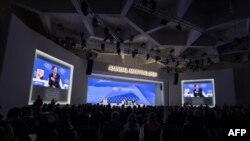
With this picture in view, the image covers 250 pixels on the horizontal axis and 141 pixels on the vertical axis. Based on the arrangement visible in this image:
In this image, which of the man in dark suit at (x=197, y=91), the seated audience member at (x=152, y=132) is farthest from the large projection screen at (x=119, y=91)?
the seated audience member at (x=152, y=132)

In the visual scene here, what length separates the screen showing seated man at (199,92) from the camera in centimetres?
1578

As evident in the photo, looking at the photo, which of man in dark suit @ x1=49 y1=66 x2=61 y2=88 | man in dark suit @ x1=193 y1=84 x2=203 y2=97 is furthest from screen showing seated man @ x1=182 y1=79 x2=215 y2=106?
man in dark suit @ x1=49 y1=66 x2=61 y2=88

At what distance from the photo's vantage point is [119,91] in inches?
658

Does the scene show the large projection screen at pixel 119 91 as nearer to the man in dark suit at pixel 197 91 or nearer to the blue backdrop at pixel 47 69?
the blue backdrop at pixel 47 69

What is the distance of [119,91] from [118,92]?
0.14 meters

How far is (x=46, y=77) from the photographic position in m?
9.81

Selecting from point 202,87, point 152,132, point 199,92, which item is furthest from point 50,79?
point 202,87

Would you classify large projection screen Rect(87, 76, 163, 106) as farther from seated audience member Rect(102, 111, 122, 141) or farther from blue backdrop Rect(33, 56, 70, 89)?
seated audience member Rect(102, 111, 122, 141)

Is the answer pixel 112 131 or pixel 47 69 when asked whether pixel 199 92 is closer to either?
pixel 47 69

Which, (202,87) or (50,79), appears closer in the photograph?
(50,79)

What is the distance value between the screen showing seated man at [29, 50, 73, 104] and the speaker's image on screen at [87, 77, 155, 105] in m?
3.39

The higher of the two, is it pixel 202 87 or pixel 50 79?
pixel 202 87

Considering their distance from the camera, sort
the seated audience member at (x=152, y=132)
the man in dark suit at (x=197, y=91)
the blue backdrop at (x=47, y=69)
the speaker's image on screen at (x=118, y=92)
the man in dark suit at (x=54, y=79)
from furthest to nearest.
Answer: the man in dark suit at (x=197, y=91) < the speaker's image on screen at (x=118, y=92) < the man in dark suit at (x=54, y=79) < the blue backdrop at (x=47, y=69) < the seated audience member at (x=152, y=132)

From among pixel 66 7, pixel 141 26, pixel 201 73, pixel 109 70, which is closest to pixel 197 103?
pixel 201 73
